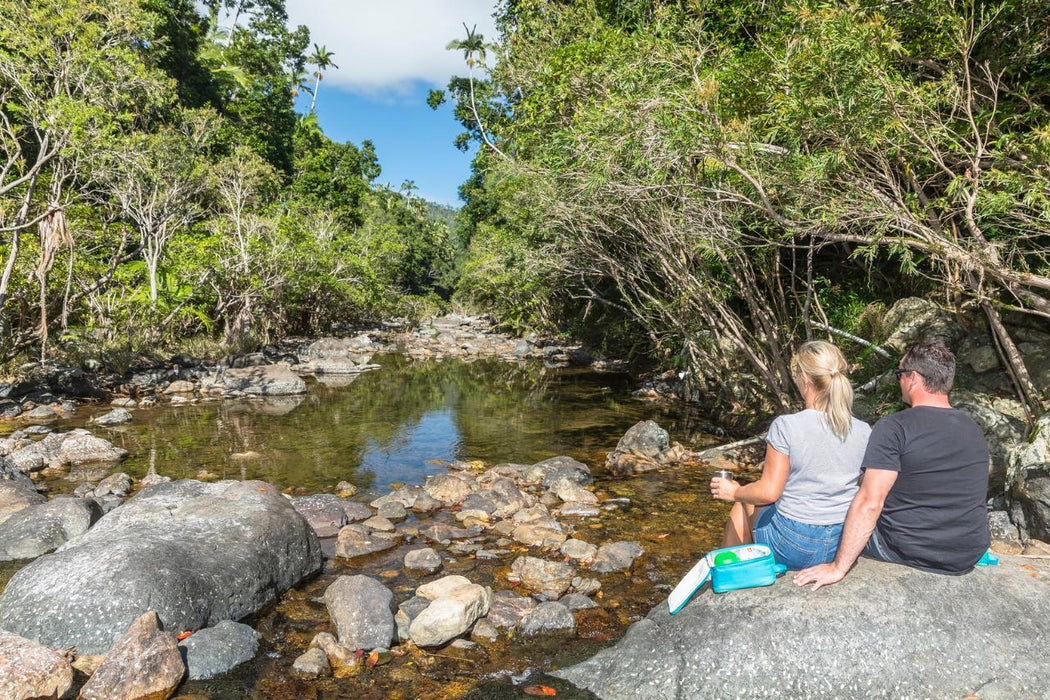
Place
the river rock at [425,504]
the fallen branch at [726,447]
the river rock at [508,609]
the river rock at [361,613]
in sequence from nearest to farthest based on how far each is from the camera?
the river rock at [361,613]
the river rock at [508,609]
the river rock at [425,504]
the fallen branch at [726,447]

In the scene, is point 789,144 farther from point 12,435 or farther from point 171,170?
point 171,170

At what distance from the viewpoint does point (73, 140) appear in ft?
44.2

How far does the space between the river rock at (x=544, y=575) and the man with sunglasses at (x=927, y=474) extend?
2.74 metres

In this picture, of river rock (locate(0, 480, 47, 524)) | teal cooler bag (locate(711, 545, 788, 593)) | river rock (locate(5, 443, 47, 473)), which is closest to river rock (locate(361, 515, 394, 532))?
river rock (locate(0, 480, 47, 524))

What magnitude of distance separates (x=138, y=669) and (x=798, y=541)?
4.55 m

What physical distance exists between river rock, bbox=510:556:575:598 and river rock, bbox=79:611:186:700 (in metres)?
3.01

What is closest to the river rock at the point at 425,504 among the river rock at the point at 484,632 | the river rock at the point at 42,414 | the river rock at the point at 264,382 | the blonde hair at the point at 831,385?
the river rock at the point at 484,632

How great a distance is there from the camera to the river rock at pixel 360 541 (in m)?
6.98

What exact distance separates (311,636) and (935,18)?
8.81 metres

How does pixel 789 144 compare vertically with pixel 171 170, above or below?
below

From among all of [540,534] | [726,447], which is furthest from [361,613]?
[726,447]

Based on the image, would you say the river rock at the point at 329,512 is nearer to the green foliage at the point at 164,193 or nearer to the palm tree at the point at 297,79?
the green foliage at the point at 164,193

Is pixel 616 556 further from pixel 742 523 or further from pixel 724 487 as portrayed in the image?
pixel 724 487

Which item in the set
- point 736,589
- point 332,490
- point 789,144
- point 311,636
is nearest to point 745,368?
point 789,144
